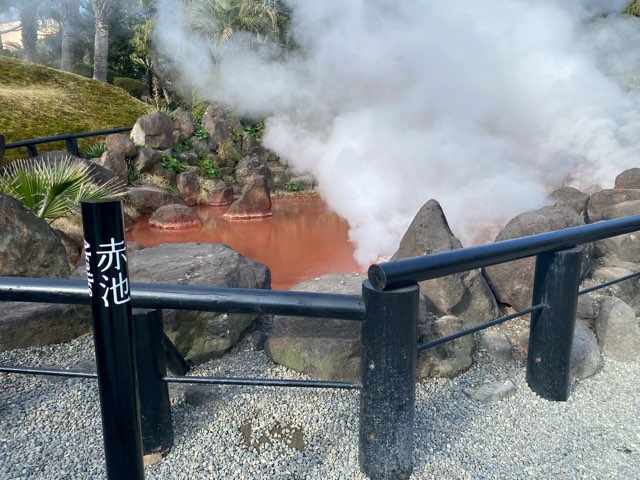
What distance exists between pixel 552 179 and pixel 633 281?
4836 mm

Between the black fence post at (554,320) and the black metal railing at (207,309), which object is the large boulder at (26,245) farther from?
the black fence post at (554,320)

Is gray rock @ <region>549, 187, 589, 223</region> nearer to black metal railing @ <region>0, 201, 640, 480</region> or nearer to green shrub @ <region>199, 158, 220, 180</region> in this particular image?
black metal railing @ <region>0, 201, 640, 480</region>

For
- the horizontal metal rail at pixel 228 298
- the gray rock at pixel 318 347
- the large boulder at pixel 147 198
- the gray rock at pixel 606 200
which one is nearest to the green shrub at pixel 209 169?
the large boulder at pixel 147 198

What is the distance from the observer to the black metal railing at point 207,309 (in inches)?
39.0

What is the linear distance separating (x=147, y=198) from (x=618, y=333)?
254 inches

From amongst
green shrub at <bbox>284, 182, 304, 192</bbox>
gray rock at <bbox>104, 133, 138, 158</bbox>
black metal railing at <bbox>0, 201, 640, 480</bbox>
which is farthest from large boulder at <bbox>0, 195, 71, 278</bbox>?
green shrub at <bbox>284, 182, 304, 192</bbox>

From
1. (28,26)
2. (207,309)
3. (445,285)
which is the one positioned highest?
(28,26)

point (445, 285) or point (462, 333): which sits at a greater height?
point (462, 333)

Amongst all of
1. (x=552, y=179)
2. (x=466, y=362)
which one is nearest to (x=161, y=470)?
(x=466, y=362)

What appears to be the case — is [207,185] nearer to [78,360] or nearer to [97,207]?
[78,360]

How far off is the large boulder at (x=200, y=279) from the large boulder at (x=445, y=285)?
0.95 m

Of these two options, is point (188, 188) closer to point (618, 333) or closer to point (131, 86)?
point (618, 333)

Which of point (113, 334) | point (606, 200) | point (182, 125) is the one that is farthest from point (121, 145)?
point (113, 334)

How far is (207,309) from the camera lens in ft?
4.65
